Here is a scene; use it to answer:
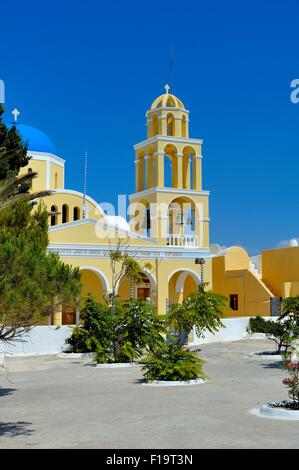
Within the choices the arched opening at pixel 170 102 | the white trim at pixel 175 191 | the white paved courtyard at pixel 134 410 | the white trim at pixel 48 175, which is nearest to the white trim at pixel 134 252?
the white trim at pixel 175 191

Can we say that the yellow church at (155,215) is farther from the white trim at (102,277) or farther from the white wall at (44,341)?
the white wall at (44,341)

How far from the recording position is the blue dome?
33750 millimetres

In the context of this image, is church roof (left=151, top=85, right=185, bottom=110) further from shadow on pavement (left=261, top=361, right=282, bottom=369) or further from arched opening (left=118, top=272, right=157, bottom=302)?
shadow on pavement (left=261, top=361, right=282, bottom=369)

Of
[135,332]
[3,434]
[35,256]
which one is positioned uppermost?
[35,256]

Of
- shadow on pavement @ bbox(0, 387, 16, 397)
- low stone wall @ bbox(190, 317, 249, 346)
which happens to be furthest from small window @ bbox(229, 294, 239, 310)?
shadow on pavement @ bbox(0, 387, 16, 397)

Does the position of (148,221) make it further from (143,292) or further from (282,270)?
(282,270)

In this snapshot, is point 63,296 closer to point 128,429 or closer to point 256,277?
point 128,429

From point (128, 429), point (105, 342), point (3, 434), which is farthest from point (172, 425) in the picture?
point (105, 342)

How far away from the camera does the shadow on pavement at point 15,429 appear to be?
962cm

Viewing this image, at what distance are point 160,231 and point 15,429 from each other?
70.4 feet

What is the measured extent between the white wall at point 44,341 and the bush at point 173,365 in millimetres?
8253
